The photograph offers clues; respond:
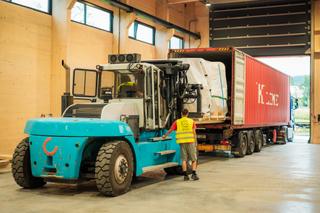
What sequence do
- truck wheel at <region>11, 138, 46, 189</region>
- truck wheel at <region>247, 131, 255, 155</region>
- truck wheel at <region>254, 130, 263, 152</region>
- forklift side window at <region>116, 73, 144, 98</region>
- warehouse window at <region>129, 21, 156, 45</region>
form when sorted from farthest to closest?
warehouse window at <region>129, 21, 156, 45</region>, truck wheel at <region>254, 130, 263, 152</region>, truck wheel at <region>247, 131, 255, 155</region>, forklift side window at <region>116, 73, 144, 98</region>, truck wheel at <region>11, 138, 46, 189</region>

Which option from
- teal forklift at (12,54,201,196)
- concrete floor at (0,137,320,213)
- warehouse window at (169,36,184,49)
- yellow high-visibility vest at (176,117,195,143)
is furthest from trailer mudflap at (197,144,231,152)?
warehouse window at (169,36,184,49)

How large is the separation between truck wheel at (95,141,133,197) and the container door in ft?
22.5

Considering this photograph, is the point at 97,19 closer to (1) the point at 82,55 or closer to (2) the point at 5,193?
(1) the point at 82,55

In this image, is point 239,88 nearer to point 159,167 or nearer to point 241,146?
point 241,146

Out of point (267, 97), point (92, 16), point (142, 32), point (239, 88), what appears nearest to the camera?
point (239, 88)

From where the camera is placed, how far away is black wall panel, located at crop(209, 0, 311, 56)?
2380 cm

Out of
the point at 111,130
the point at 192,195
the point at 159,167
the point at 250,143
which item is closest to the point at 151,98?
the point at 159,167

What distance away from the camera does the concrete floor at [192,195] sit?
7.36m

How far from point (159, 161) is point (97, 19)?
359 inches

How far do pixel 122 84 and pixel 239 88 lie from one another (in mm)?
6315

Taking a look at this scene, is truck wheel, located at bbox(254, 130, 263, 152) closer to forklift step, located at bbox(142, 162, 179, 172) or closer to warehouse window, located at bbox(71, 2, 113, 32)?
warehouse window, located at bbox(71, 2, 113, 32)

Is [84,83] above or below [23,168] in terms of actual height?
above

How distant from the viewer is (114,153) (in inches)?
321

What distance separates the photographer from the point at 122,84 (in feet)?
32.8
